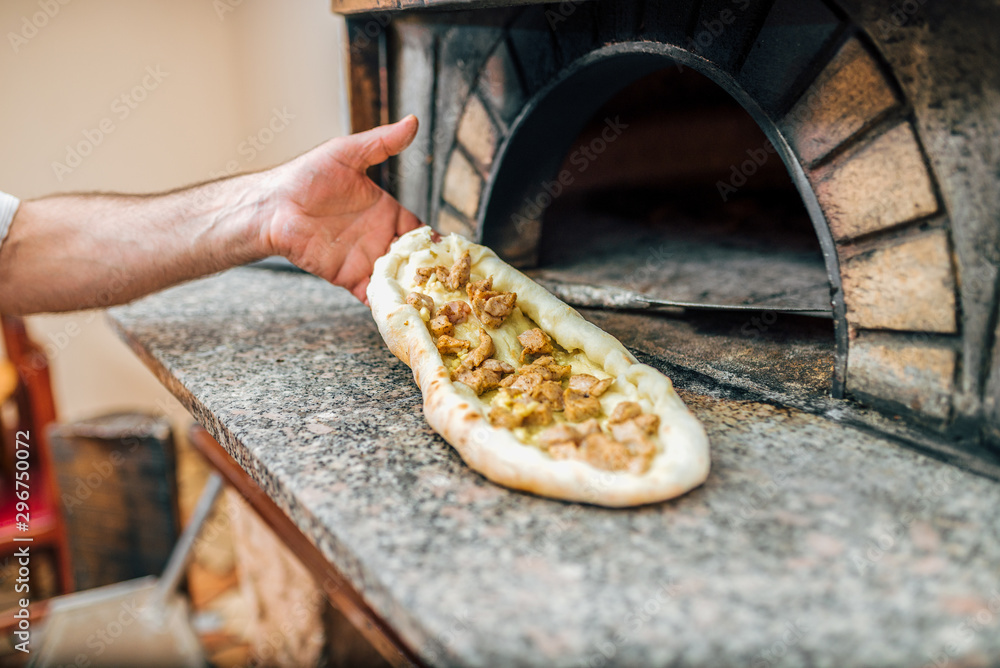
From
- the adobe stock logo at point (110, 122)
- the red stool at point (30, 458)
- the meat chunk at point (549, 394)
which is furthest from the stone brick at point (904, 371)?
the adobe stock logo at point (110, 122)

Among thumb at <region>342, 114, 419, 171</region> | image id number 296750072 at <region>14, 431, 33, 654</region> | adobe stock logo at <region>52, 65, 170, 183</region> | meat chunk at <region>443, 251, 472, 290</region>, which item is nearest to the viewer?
meat chunk at <region>443, 251, 472, 290</region>

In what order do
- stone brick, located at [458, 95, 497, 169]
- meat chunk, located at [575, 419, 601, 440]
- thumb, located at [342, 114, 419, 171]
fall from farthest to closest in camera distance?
stone brick, located at [458, 95, 497, 169] → thumb, located at [342, 114, 419, 171] → meat chunk, located at [575, 419, 601, 440]

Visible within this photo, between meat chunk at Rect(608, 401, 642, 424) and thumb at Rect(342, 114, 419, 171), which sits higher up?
thumb at Rect(342, 114, 419, 171)

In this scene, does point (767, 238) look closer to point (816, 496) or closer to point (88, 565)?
point (816, 496)

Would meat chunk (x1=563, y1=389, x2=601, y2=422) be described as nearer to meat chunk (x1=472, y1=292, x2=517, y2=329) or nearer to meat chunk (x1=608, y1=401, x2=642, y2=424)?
meat chunk (x1=608, y1=401, x2=642, y2=424)

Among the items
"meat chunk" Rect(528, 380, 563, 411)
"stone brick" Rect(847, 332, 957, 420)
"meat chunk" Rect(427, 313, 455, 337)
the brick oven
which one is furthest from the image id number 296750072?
"stone brick" Rect(847, 332, 957, 420)

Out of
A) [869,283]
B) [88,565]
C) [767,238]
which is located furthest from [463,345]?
[88,565]

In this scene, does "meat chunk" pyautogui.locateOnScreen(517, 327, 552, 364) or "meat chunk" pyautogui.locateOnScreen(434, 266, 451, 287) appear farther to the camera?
"meat chunk" pyautogui.locateOnScreen(434, 266, 451, 287)

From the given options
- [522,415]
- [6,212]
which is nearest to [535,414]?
[522,415]
